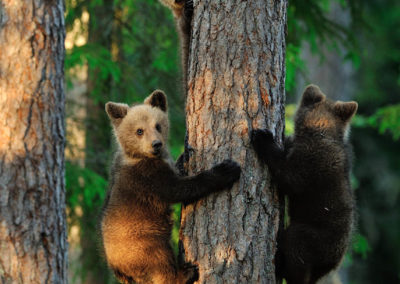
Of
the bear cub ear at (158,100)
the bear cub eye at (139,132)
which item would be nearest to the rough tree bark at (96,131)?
the bear cub ear at (158,100)

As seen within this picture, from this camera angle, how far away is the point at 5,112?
5.94 meters

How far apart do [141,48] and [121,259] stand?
21.9ft

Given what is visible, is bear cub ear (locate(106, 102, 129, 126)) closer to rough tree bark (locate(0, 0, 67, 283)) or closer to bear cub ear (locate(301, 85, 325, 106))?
rough tree bark (locate(0, 0, 67, 283))

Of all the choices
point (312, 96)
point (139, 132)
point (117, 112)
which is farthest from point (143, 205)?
point (312, 96)

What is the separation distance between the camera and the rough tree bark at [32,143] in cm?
570

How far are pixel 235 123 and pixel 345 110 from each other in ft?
5.60

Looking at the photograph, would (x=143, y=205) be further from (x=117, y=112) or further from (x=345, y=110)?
(x=345, y=110)

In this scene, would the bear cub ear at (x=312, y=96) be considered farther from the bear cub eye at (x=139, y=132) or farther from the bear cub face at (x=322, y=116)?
the bear cub eye at (x=139, y=132)

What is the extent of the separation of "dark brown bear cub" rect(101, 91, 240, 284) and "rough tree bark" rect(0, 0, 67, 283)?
2.86ft

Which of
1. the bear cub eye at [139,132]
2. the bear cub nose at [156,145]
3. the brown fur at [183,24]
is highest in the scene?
the brown fur at [183,24]

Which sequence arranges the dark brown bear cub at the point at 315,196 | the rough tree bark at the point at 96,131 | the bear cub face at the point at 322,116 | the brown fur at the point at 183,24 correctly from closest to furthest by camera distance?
the dark brown bear cub at the point at 315,196, the brown fur at the point at 183,24, the bear cub face at the point at 322,116, the rough tree bark at the point at 96,131

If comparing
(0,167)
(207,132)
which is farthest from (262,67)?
(0,167)

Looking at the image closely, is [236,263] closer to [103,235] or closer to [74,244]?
[103,235]

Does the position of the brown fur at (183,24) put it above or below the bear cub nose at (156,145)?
above
